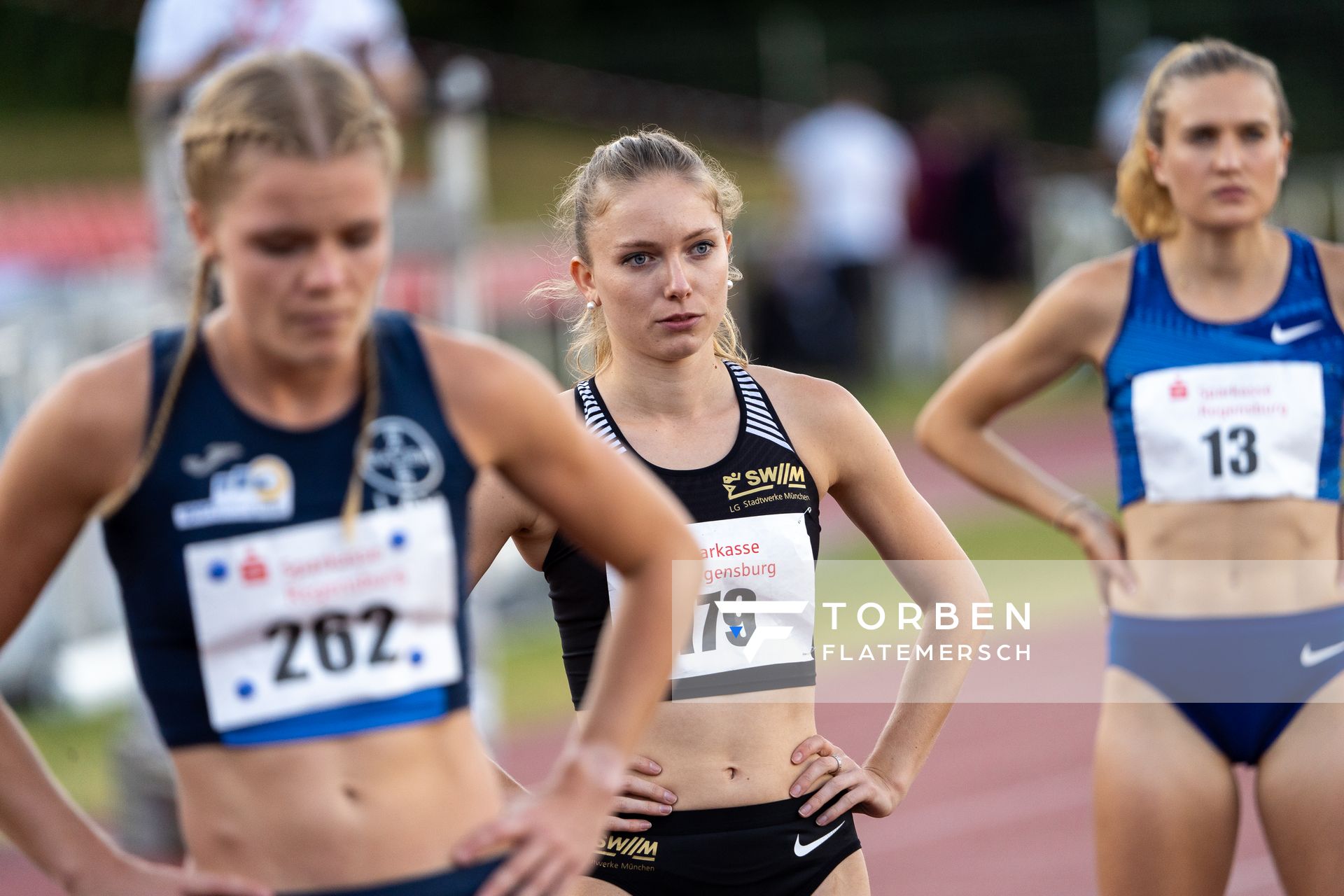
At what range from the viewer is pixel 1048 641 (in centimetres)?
916

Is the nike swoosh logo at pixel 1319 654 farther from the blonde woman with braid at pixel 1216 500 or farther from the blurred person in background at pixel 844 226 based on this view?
the blurred person in background at pixel 844 226

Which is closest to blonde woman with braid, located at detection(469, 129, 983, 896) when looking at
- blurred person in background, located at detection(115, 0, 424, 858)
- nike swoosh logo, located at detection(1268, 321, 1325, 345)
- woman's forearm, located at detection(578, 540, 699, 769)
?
woman's forearm, located at detection(578, 540, 699, 769)

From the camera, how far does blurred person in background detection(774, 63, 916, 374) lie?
16.4 m

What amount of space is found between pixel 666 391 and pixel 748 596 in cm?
42

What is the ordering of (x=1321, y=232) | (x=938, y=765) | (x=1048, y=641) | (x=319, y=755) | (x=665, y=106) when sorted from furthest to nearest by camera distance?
(x=665, y=106) < (x=1321, y=232) < (x=1048, y=641) < (x=938, y=765) < (x=319, y=755)

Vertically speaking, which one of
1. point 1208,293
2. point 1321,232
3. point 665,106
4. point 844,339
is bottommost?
point 1208,293

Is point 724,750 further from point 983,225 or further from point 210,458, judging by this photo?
point 983,225

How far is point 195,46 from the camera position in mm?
5652

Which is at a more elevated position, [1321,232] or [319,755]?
[1321,232]

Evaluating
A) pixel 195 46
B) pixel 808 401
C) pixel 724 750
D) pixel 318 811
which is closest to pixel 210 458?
pixel 318 811

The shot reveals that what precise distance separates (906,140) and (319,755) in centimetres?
1702

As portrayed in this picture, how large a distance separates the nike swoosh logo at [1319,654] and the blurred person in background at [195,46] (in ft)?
10.6

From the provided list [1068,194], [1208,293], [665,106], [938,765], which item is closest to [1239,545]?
[1208,293]

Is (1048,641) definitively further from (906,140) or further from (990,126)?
(906,140)
